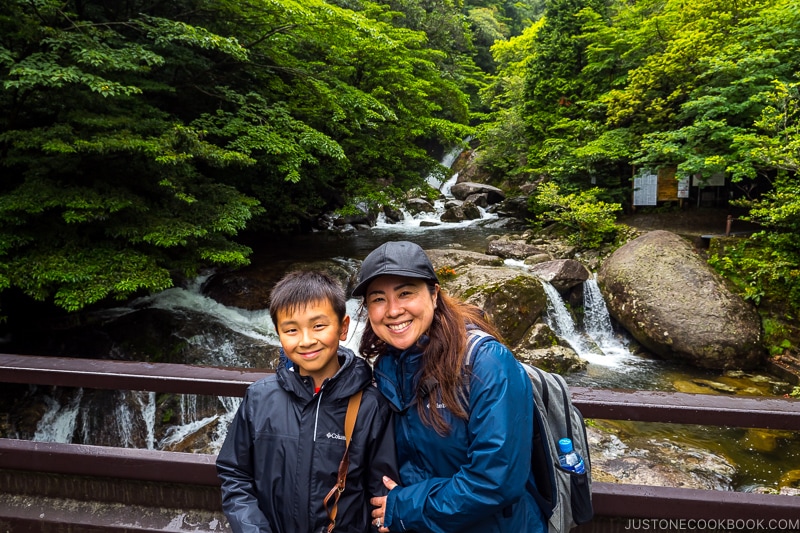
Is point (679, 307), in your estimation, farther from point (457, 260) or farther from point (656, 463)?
point (457, 260)

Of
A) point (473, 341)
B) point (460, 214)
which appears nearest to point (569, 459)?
point (473, 341)

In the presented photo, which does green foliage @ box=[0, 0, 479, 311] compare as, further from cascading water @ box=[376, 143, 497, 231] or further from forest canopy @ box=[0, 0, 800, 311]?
cascading water @ box=[376, 143, 497, 231]

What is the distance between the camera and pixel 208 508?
223cm

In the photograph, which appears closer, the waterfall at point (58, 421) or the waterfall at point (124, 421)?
the waterfall at point (58, 421)

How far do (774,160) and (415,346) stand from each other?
1006 centimetres

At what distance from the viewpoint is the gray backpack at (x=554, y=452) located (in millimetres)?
1406

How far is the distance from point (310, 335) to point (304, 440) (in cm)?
37

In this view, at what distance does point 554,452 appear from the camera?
1.44 meters

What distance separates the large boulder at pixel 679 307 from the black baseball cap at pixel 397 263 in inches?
345

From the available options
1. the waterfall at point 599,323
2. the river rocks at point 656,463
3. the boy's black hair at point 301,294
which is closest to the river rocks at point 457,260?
the waterfall at point 599,323

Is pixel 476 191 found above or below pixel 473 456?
above

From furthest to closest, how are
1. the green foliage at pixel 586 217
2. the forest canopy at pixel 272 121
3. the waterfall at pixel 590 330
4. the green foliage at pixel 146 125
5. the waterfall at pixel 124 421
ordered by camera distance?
the green foliage at pixel 586 217, the waterfall at pixel 590 330, the waterfall at pixel 124 421, the forest canopy at pixel 272 121, the green foliage at pixel 146 125

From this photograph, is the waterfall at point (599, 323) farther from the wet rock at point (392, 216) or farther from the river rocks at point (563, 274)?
the wet rock at point (392, 216)

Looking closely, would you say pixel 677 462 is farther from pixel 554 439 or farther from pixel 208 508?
pixel 208 508
